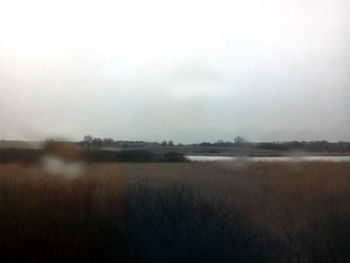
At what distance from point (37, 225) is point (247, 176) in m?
11.3

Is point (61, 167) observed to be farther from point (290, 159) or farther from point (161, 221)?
point (290, 159)

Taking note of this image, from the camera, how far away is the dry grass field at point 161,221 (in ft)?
30.0

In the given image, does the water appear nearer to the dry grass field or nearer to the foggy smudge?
the dry grass field

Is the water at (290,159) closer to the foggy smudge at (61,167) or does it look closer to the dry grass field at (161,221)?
the dry grass field at (161,221)

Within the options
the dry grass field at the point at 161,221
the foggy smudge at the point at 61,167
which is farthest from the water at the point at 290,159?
the foggy smudge at the point at 61,167

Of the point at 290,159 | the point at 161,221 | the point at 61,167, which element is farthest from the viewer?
the point at 290,159

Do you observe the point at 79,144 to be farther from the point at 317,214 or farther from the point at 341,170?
the point at 341,170

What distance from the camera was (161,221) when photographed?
34.5 ft

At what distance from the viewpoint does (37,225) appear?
35.6 ft

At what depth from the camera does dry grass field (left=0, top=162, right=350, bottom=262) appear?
915 centimetres

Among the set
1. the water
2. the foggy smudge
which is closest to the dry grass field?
the foggy smudge

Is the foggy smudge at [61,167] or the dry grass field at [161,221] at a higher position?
the foggy smudge at [61,167]

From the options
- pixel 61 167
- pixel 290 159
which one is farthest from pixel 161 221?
pixel 290 159

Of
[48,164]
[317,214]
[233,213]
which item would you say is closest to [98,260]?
[233,213]
